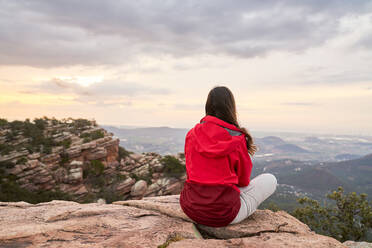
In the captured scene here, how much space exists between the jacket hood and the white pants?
4.34 ft

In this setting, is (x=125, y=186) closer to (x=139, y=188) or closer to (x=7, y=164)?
(x=139, y=188)

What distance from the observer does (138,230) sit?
3883mm

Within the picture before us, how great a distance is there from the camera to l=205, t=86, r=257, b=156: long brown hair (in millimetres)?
3898

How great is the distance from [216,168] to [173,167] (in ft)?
69.6

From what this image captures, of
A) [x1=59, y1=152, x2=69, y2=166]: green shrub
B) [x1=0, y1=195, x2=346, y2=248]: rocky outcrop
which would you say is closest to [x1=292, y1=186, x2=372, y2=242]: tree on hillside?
[x1=0, y1=195, x2=346, y2=248]: rocky outcrop

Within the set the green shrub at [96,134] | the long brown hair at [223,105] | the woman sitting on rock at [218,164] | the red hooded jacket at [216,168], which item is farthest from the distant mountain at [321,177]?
the long brown hair at [223,105]

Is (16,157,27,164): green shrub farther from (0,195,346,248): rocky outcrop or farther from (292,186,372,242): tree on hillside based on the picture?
(292,186,372,242): tree on hillside

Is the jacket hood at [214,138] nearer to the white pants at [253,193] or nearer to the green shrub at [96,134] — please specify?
the white pants at [253,193]

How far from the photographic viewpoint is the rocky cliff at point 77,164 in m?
16.6

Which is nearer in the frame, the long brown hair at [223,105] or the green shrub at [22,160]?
the long brown hair at [223,105]

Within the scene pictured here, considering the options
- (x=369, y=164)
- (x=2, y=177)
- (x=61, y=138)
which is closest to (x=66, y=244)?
(x=2, y=177)

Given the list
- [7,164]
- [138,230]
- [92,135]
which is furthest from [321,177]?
[138,230]

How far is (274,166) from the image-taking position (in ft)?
580

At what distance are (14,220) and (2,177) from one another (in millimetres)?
14906
